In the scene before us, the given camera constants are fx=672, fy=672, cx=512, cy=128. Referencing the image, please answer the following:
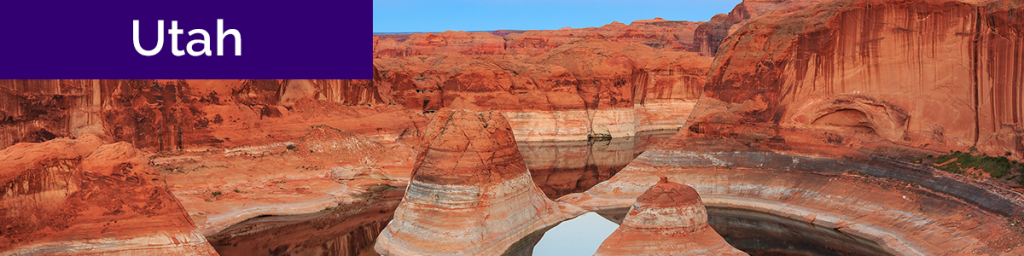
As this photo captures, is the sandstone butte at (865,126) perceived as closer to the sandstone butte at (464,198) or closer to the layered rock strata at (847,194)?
the layered rock strata at (847,194)

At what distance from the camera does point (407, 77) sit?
5250 centimetres

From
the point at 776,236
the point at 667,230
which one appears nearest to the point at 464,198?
the point at 667,230

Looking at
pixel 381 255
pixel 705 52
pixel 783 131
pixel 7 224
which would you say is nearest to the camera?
pixel 7 224

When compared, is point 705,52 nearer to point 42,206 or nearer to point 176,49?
point 176,49

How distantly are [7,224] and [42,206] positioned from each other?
53 cm

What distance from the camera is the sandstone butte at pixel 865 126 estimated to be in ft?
63.5

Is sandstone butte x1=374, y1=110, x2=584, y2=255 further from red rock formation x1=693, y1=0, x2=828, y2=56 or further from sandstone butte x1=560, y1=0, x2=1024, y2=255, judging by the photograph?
red rock formation x1=693, y1=0, x2=828, y2=56

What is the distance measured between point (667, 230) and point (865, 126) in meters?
12.8

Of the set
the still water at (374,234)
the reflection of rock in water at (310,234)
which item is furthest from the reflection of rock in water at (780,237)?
the reflection of rock in water at (310,234)

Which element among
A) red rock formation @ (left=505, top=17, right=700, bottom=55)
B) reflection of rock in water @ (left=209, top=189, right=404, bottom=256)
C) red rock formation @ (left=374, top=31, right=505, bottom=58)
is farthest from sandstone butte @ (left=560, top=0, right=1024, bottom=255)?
red rock formation @ (left=374, top=31, right=505, bottom=58)

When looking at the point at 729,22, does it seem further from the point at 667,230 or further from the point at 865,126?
the point at 667,230

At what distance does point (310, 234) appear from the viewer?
70.4 ft

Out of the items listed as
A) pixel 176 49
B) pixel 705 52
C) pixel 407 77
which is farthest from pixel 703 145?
pixel 705 52

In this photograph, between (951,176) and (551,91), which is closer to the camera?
(951,176)
